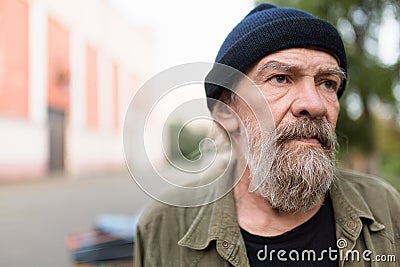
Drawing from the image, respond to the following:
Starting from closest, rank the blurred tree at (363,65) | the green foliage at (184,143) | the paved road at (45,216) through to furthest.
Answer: the green foliage at (184,143) < the blurred tree at (363,65) < the paved road at (45,216)

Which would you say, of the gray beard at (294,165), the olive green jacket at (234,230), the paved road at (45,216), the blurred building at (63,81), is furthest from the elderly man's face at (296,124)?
the blurred building at (63,81)

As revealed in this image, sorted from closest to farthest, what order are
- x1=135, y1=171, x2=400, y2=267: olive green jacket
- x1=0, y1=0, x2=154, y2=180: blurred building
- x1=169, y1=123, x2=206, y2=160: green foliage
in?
x1=169, y1=123, x2=206, y2=160: green foliage < x1=135, y1=171, x2=400, y2=267: olive green jacket < x1=0, y1=0, x2=154, y2=180: blurred building

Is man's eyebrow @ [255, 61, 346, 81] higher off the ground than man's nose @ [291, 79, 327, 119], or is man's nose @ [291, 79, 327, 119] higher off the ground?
man's eyebrow @ [255, 61, 346, 81]

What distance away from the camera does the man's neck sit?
196 centimetres

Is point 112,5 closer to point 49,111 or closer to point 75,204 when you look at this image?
point 49,111

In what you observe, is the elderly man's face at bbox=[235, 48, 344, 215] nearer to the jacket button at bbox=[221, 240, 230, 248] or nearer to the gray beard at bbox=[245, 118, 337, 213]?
the gray beard at bbox=[245, 118, 337, 213]

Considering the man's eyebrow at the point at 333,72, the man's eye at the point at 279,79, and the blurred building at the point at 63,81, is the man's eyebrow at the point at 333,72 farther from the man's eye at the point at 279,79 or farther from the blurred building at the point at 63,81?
the blurred building at the point at 63,81

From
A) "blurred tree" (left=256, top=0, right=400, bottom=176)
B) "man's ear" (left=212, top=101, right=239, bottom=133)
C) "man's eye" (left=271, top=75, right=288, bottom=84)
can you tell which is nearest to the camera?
"man's eye" (left=271, top=75, right=288, bottom=84)

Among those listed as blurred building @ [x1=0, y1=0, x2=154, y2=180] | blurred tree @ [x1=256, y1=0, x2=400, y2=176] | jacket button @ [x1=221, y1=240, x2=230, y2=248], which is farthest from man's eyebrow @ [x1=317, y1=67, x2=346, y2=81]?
blurred building @ [x1=0, y1=0, x2=154, y2=180]

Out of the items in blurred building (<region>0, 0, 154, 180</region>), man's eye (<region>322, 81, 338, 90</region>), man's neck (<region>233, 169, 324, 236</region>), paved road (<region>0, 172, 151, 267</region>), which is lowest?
paved road (<region>0, 172, 151, 267</region>)

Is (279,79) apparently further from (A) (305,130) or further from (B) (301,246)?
(B) (301,246)

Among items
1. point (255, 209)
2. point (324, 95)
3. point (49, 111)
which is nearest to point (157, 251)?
point (255, 209)

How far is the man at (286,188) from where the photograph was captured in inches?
72.0

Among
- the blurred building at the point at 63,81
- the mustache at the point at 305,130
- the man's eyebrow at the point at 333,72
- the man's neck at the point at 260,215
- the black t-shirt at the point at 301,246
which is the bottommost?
the black t-shirt at the point at 301,246
